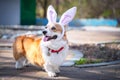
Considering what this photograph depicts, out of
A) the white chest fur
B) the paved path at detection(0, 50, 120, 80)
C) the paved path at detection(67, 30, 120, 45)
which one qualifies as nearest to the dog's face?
the white chest fur

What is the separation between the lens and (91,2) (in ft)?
83.9

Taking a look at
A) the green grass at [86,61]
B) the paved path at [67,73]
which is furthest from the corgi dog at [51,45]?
the green grass at [86,61]

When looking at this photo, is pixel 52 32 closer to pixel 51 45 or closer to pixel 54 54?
pixel 51 45

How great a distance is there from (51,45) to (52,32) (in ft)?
0.83

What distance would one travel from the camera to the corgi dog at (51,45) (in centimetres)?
579

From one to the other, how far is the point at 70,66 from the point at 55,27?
1810mm

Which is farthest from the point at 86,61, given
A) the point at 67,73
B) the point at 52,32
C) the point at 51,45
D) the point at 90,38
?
the point at 90,38

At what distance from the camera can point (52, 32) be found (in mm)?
5750

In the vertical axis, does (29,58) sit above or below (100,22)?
below

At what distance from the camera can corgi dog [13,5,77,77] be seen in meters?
5.79

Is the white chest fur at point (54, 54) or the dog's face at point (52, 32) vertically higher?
the dog's face at point (52, 32)

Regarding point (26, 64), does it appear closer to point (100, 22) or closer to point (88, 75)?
point (88, 75)

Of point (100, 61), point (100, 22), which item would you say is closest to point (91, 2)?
point (100, 22)

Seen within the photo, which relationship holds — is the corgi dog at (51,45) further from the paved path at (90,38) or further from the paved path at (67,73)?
the paved path at (90,38)
